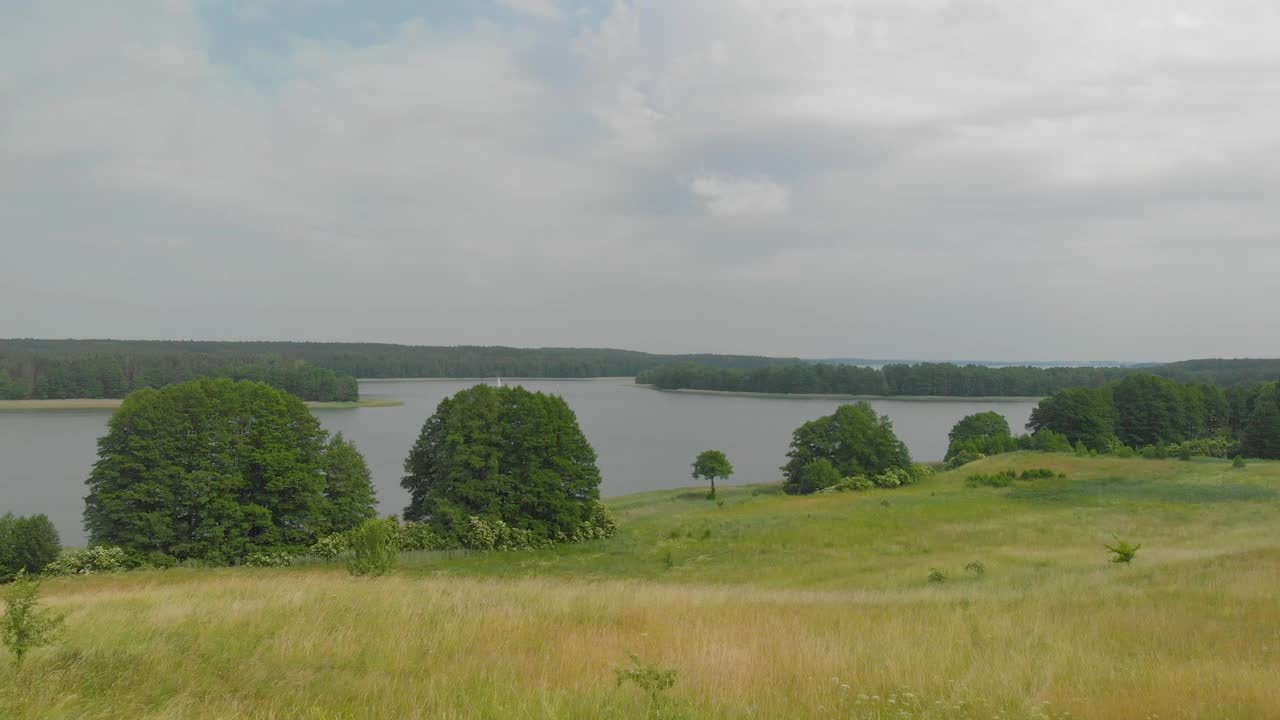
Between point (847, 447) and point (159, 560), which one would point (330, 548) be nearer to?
point (159, 560)

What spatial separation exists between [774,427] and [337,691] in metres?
113

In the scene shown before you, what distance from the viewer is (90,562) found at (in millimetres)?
29938

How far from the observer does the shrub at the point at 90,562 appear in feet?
96.1

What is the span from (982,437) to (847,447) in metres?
20.5

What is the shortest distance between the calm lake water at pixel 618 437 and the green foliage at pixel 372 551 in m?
32.5

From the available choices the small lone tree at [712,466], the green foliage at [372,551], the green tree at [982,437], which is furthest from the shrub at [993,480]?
the green foliage at [372,551]

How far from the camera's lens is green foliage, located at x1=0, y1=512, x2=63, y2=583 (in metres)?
29.7

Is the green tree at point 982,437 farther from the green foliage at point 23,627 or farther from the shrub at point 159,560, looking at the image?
the green foliage at point 23,627

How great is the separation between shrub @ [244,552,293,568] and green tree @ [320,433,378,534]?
3.36 metres

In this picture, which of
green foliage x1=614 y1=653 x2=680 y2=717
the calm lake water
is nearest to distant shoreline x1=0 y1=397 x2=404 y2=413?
the calm lake water

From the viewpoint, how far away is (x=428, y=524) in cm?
3828

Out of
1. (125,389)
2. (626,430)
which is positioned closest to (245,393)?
(626,430)

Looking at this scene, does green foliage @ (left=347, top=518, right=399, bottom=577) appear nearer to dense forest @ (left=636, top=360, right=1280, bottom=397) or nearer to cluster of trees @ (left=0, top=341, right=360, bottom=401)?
cluster of trees @ (left=0, top=341, right=360, bottom=401)

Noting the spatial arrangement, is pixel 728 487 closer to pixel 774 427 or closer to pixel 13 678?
pixel 774 427
